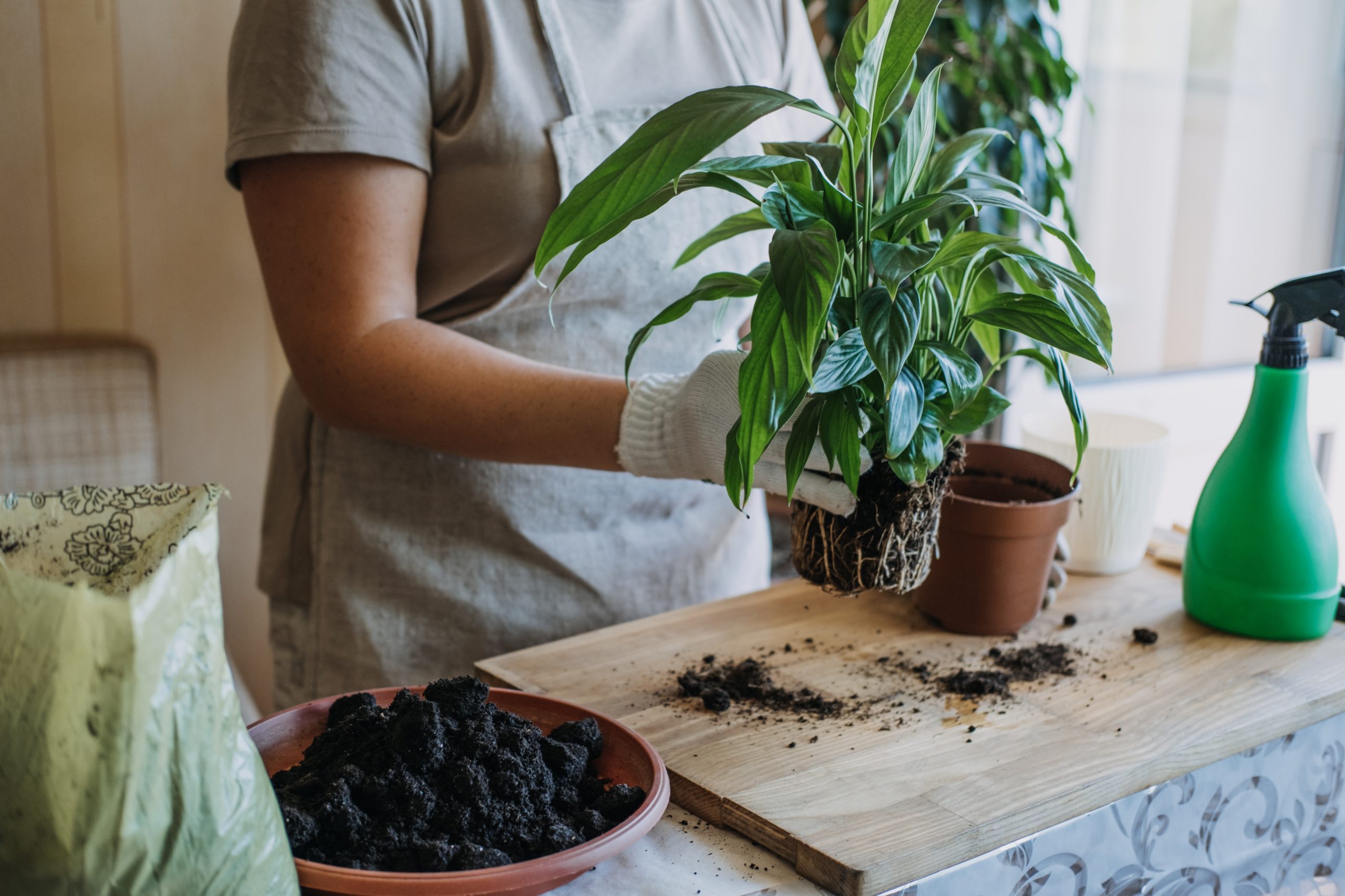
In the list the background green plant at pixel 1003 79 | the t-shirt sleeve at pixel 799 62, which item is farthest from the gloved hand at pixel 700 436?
the background green plant at pixel 1003 79

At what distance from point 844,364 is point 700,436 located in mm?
212

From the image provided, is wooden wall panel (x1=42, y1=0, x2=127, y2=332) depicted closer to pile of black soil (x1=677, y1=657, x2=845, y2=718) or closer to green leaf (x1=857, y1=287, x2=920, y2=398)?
pile of black soil (x1=677, y1=657, x2=845, y2=718)

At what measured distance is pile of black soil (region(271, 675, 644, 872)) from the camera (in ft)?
2.11

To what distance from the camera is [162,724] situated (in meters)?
0.48

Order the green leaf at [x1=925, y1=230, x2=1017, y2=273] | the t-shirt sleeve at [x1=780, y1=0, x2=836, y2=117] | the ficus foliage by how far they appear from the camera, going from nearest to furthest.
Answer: the ficus foliage → the green leaf at [x1=925, y1=230, x2=1017, y2=273] → the t-shirt sleeve at [x1=780, y1=0, x2=836, y2=117]

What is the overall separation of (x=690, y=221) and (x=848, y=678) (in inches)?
22.6

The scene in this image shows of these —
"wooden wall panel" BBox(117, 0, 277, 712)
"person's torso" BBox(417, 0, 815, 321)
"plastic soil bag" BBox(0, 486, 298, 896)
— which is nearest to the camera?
"plastic soil bag" BBox(0, 486, 298, 896)

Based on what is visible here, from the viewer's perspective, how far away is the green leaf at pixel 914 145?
0.84 m

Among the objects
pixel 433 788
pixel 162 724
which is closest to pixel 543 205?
pixel 433 788

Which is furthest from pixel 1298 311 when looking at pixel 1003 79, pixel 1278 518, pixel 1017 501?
pixel 1003 79

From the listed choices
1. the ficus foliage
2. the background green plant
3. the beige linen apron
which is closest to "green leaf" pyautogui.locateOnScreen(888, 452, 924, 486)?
the ficus foliage

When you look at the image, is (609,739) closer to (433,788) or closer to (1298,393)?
(433,788)

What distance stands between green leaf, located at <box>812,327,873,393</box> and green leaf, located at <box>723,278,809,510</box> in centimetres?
4

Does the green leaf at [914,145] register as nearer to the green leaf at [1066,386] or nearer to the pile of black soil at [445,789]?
the green leaf at [1066,386]
